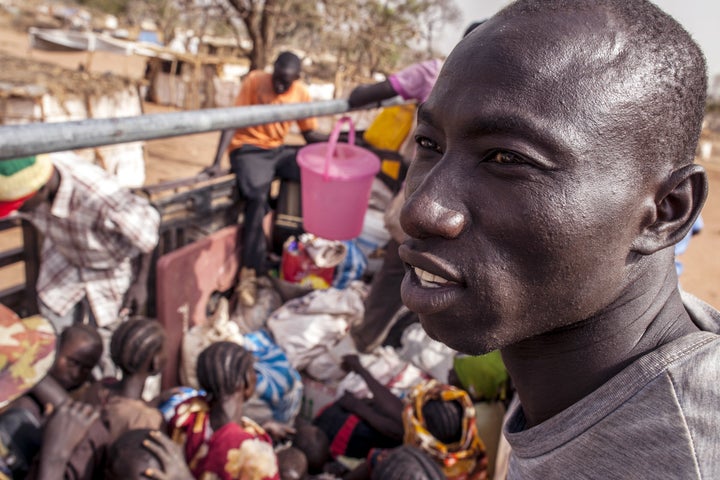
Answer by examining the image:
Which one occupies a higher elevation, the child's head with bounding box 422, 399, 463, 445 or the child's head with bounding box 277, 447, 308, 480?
the child's head with bounding box 422, 399, 463, 445

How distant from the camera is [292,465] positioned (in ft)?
8.93

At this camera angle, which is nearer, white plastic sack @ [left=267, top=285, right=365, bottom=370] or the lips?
the lips

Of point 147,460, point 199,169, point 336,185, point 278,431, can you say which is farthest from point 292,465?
point 199,169

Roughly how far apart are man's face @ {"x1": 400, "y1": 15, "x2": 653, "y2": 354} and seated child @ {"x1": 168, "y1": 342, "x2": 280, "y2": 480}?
1.68 meters

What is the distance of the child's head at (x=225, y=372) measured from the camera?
8.52ft

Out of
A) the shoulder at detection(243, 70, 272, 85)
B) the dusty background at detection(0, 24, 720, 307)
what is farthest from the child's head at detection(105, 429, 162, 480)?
the shoulder at detection(243, 70, 272, 85)

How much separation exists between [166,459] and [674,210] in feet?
6.42

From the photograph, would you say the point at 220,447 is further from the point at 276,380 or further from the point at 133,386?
the point at 276,380

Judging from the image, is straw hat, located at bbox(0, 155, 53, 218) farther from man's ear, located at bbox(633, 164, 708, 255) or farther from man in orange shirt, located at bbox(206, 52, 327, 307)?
man's ear, located at bbox(633, 164, 708, 255)

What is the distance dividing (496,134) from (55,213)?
2749mm

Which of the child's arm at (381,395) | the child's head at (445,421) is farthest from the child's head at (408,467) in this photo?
the child's arm at (381,395)

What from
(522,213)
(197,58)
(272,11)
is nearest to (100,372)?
(522,213)

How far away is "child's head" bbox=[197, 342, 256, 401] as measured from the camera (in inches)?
102

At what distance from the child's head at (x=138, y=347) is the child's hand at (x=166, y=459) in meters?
0.74
